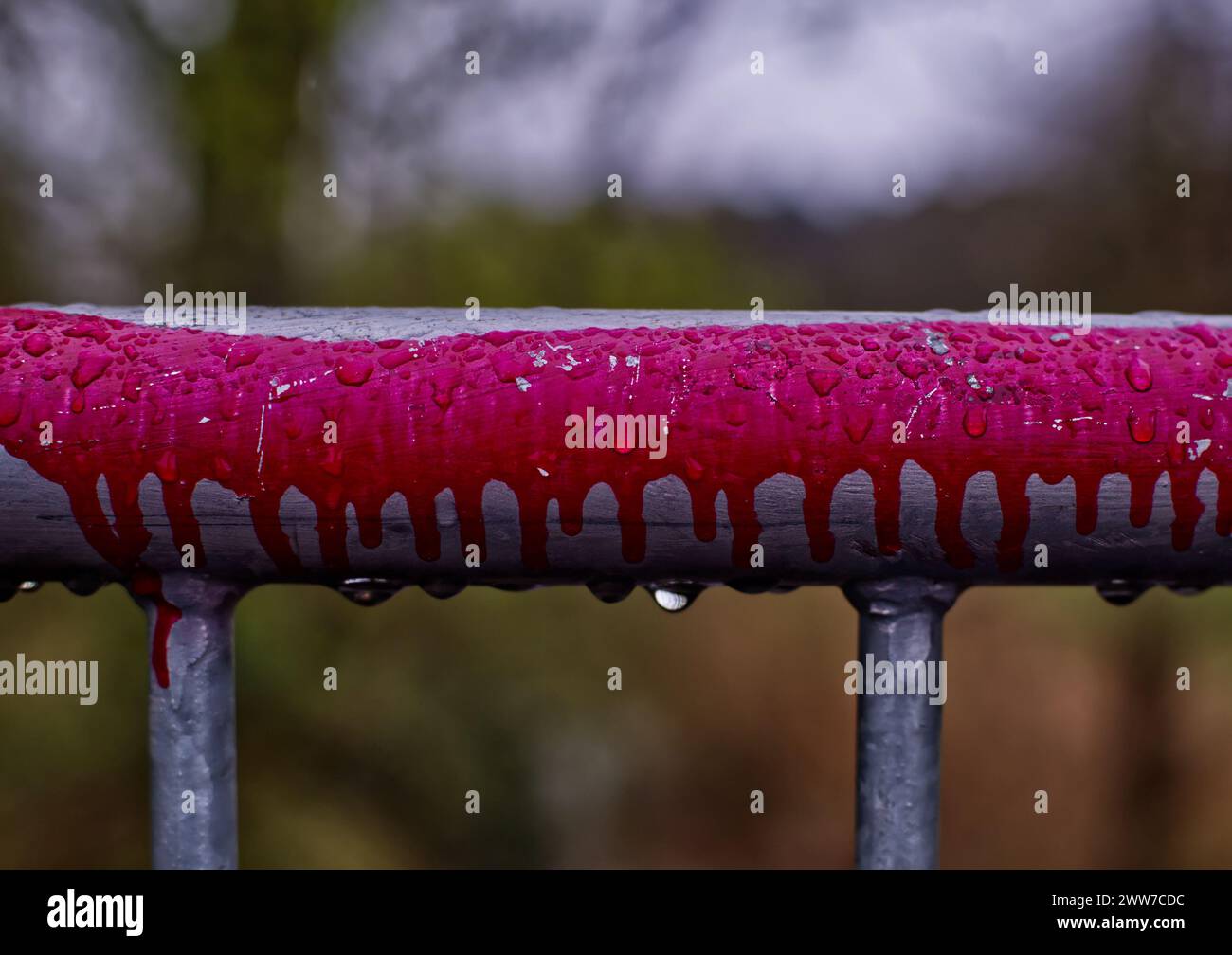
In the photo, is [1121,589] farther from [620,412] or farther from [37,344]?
[37,344]

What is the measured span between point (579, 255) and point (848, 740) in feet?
8.97

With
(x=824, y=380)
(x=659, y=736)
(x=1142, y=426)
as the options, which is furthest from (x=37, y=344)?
(x=659, y=736)

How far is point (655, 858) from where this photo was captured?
4.79 metres

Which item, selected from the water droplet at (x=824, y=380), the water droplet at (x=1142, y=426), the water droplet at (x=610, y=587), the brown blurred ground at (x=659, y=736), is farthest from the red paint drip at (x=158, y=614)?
the brown blurred ground at (x=659, y=736)

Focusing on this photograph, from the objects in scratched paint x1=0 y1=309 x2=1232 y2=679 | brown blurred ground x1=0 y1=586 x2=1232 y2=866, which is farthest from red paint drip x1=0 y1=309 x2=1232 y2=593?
brown blurred ground x1=0 y1=586 x2=1232 y2=866

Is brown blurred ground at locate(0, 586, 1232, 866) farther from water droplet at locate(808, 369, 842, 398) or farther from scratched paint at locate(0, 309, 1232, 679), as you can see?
water droplet at locate(808, 369, 842, 398)

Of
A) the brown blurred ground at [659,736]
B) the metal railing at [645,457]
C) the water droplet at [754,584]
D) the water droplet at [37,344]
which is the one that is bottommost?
the brown blurred ground at [659,736]

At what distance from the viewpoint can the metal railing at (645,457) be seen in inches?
20.4

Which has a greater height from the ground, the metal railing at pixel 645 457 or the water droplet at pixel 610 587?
the metal railing at pixel 645 457

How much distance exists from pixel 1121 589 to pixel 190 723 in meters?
0.56

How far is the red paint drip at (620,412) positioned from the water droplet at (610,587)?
0.04 meters

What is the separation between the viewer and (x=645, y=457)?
1.70 ft

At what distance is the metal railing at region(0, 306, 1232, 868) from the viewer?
20.4 inches

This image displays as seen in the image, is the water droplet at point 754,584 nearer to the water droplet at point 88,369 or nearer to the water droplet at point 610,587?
the water droplet at point 610,587
